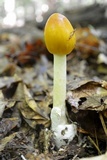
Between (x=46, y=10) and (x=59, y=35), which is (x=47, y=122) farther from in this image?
(x=46, y=10)

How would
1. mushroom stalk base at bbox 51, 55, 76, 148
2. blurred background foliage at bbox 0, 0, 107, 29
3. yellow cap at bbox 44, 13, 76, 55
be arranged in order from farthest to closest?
A: blurred background foliage at bbox 0, 0, 107, 29
mushroom stalk base at bbox 51, 55, 76, 148
yellow cap at bbox 44, 13, 76, 55

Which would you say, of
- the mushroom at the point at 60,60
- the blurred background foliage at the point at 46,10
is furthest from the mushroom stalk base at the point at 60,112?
the blurred background foliage at the point at 46,10

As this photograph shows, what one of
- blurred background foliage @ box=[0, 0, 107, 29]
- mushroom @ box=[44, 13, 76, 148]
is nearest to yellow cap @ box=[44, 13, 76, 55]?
mushroom @ box=[44, 13, 76, 148]

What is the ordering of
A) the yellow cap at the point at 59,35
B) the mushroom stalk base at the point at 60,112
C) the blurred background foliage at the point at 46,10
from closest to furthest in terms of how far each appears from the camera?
1. the yellow cap at the point at 59,35
2. the mushroom stalk base at the point at 60,112
3. the blurred background foliage at the point at 46,10

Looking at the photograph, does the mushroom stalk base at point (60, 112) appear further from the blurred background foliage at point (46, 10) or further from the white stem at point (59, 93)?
the blurred background foliage at point (46, 10)

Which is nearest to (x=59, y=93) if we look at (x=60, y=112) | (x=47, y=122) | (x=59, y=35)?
(x=60, y=112)

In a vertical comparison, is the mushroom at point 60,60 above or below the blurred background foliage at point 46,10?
below

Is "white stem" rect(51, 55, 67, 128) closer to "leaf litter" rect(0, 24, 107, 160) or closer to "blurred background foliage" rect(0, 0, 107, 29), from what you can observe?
"leaf litter" rect(0, 24, 107, 160)

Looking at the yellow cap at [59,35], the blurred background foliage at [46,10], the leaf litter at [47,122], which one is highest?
the blurred background foliage at [46,10]

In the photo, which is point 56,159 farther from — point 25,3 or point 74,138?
point 25,3
